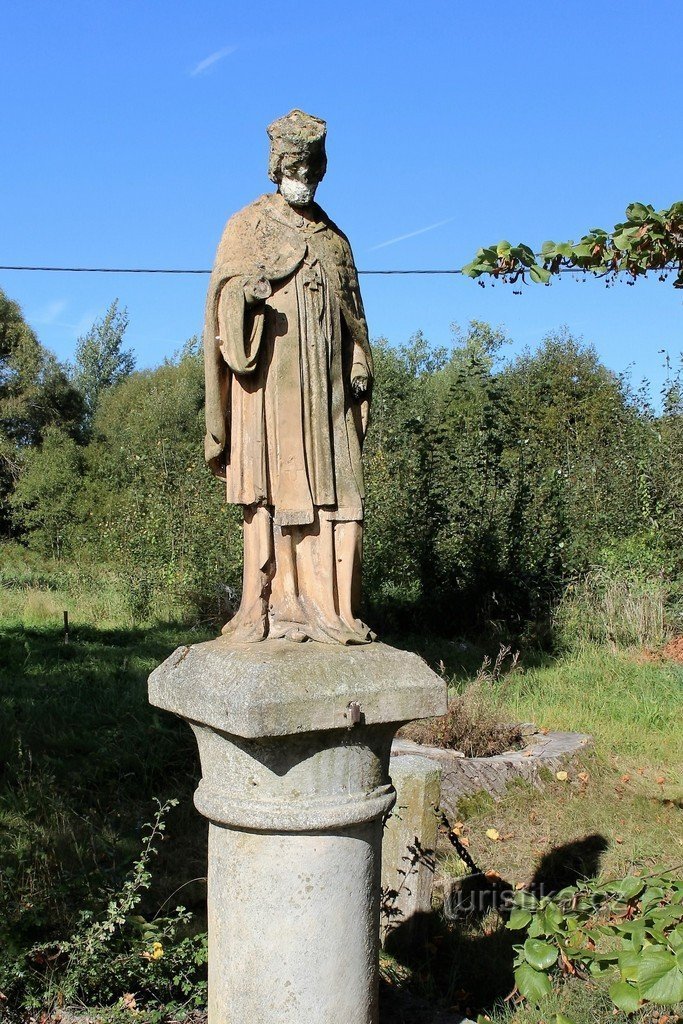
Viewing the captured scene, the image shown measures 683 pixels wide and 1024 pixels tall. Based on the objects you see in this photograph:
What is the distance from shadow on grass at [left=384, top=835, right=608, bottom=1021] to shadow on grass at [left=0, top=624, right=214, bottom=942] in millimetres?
1166

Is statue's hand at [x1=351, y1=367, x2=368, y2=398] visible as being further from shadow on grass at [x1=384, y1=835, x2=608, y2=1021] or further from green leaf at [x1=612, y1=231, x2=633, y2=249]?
shadow on grass at [x1=384, y1=835, x2=608, y2=1021]

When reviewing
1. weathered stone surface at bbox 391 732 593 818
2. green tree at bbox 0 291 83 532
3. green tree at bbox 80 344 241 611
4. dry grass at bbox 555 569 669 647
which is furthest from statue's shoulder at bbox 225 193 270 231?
green tree at bbox 0 291 83 532

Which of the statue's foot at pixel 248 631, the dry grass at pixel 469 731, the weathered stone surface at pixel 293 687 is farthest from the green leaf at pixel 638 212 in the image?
the dry grass at pixel 469 731

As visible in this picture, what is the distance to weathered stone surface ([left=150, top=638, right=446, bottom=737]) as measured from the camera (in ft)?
8.51

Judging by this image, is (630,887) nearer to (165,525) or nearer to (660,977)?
(660,977)

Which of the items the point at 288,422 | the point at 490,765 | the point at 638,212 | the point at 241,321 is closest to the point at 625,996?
the point at 288,422

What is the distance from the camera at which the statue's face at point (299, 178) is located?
2955 mm

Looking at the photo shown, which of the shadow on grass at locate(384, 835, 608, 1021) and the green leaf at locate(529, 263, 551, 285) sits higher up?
the green leaf at locate(529, 263, 551, 285)

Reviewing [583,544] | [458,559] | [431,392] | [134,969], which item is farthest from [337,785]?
[431,392]

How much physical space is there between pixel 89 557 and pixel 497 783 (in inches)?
498

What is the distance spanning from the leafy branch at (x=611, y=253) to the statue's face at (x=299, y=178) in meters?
0.82

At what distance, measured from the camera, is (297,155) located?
9.65ft

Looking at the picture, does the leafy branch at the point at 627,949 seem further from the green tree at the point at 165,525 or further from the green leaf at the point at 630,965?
the green tree at the point at 165,525

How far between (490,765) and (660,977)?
4.27 meters
